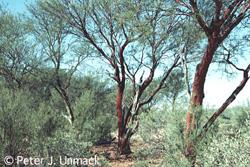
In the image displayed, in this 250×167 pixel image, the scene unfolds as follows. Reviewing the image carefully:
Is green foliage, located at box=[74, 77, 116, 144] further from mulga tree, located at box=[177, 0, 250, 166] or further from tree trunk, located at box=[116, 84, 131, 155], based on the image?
mulga tree, located at box=[177, 0, 250, 166]

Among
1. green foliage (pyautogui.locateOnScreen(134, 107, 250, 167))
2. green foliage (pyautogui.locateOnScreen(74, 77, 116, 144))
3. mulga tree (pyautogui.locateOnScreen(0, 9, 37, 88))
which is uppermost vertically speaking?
mulga tree (pyautogui.locateOnScreen(0, 9, 37, 88))

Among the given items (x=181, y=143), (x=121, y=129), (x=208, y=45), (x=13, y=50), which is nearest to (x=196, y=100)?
(x=181, y=143)

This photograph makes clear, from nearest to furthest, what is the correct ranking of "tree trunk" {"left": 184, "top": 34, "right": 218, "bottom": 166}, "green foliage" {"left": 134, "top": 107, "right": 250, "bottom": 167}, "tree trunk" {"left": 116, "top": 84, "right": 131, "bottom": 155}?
"green foliage" {"left": 134, "top": 107, "right": 250, "bottom": 167} → "tree trunk" {"left": 184, "top": 34, "right": 218, "bottom": 166} → "tree trunk" {"left": 116, "top": 84, "right": 131, "bottom": 155}

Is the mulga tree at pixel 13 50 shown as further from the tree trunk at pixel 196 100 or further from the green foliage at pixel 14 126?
the tree trunk at pixel 196 100

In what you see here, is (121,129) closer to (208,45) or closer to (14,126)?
(14,126)

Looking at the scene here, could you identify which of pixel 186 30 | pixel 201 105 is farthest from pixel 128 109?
pixel 201 105

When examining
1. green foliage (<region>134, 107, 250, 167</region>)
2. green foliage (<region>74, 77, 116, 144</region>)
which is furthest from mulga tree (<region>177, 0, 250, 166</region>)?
green foliage (<region>74, 77, 116, 144</region>)

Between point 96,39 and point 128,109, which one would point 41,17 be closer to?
point 96,39

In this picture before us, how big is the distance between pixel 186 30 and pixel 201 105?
566 cm

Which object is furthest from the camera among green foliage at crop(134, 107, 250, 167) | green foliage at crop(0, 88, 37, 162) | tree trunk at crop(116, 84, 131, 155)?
tree trunk at crop(116, 84, 131, 155)

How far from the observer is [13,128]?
9.08m

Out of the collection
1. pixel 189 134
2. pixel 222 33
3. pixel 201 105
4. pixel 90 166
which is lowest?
pixel 90 166

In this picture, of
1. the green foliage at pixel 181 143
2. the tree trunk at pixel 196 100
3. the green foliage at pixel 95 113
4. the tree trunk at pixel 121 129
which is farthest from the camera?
the green foliage at pixel 95 113

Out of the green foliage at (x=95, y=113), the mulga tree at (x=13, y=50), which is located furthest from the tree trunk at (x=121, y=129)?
the mulga tree at (x=13, y=50)
